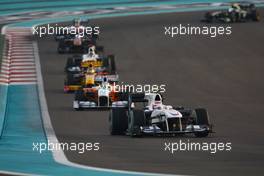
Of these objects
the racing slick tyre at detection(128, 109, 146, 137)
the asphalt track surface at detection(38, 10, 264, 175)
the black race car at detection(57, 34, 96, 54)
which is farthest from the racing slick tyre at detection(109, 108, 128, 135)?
the black race car at detection(57, 34, 96, 54)

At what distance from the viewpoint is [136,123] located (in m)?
21.1

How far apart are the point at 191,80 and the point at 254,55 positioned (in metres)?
6.60

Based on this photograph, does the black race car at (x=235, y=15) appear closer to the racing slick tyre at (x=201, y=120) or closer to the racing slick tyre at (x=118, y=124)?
the racing slick tyre at (x=118, y=124)

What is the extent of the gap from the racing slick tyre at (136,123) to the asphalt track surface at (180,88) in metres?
0.17

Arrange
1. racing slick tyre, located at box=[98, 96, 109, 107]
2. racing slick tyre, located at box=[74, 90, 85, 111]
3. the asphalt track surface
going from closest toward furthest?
the asphalt track surface → racing slick tyre, located at box=[98, 96, 109, 107] → racing slick tyre, located at box=[74, 90, 85, 111]

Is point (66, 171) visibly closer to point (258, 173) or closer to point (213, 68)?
point (258, 173)

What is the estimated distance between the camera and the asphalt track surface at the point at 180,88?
1742cm

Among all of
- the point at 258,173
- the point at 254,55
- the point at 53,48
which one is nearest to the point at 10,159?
the point at 258,173

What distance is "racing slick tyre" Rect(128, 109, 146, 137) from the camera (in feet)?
69.1

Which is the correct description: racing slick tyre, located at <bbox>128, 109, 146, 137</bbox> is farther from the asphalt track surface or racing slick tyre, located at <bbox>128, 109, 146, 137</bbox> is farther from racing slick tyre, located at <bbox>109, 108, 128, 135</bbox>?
racing slick tyre, located at <bbox>109, 108, 128, 135</bbox>

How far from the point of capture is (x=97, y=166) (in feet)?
53.3

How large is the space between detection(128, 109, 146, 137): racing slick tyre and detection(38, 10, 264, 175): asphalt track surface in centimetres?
17

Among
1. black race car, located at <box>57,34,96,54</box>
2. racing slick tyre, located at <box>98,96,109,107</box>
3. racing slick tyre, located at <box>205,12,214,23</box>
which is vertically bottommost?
racing slick tyre, located at <box>98,96,109,107</box>

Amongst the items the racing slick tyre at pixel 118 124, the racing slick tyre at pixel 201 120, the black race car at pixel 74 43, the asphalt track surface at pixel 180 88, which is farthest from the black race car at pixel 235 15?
the racing slick tyre at pixel 201 120
